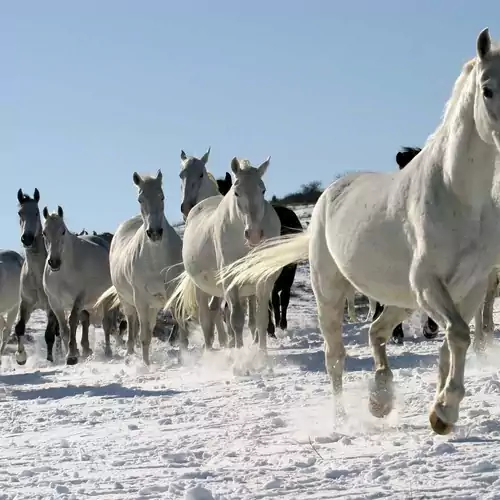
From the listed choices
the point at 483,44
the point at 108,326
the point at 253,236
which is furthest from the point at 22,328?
the point at 483,44

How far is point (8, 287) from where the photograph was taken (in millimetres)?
19703

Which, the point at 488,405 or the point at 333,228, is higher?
the point at 333,228

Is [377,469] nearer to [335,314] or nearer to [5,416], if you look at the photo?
[335,314]

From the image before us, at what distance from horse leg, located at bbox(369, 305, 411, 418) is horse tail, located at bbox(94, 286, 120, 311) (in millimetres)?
8868

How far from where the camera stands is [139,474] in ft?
15.1

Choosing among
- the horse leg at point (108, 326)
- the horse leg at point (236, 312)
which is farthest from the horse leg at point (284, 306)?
the horse leg at point (236, 312)

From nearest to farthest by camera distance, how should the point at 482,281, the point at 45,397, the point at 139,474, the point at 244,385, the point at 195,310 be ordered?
the point at 139,474 → the point at 482,281 → the point at 244,385 → the point at 45,397 → the point at 195,310

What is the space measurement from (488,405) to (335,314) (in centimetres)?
132

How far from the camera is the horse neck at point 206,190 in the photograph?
46.8 ft

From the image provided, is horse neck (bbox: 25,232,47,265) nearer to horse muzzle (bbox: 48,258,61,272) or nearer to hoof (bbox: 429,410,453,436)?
horse muzzle (bbox: 48,258,61,272)

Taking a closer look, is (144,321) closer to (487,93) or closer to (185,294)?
(185,294)

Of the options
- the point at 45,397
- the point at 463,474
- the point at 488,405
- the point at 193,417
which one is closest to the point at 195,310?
the point at 45,397

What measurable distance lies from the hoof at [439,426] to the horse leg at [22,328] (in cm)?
1207

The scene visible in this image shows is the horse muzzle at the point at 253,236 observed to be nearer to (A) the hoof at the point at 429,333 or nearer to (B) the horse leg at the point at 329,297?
(A) the hoof at the point at 429,333
